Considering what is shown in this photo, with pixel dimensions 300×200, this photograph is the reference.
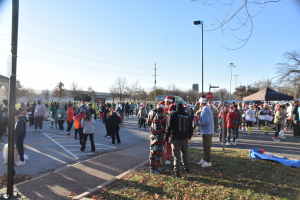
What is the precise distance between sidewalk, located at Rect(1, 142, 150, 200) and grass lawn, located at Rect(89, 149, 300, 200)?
23.8 inches

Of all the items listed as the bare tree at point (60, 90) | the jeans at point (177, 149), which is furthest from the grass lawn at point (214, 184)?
the bare tree at point (60, 90)

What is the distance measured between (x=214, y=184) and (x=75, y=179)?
359 centimetres

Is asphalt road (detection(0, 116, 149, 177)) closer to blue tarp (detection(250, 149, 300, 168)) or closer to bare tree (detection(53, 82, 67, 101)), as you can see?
blue tarp (detection(250, 149, 300, 168))

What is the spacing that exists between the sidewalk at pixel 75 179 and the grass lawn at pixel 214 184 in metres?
0.61


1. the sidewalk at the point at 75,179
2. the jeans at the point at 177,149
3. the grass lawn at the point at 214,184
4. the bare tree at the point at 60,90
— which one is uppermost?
the bare tree at the point at 60,90

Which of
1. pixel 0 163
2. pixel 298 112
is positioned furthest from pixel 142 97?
pixel 0 163

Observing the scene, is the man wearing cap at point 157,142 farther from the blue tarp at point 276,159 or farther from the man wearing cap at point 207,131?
the blue tarp at point 276,159

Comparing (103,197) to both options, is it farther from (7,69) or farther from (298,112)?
(298,112)

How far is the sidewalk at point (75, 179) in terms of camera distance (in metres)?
4.72

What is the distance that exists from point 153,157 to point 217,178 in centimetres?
179

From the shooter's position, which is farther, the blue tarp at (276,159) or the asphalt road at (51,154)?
the asphalt road at (51,154)

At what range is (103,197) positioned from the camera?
14.6 feet

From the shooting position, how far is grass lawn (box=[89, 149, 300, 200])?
443 centimetres

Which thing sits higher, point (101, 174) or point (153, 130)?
point (153, 130)
